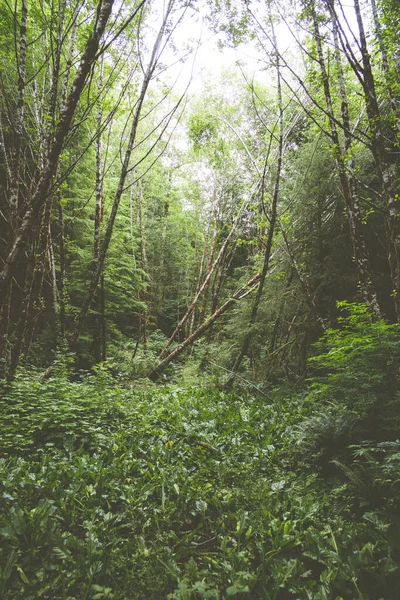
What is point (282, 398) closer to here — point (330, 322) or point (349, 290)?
point (330, 322)

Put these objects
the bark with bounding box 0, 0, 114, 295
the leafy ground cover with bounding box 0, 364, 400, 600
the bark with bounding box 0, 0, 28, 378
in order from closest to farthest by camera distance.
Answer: the leafy ground cover with bounding box 0, 364, 400, 600 → the bark with bounding box 0, 0, 114, 295 → the bark with bounding box 0, 0, 28, 378

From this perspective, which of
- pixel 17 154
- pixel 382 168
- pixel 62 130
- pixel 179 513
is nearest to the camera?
pixel 179 513

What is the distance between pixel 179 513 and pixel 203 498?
0.32 m

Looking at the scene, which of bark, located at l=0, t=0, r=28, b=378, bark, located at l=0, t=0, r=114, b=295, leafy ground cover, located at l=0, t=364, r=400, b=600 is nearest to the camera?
leafy ground cover, located at l=0, t=364, r=400, b=600

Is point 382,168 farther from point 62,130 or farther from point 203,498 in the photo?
point 203,498

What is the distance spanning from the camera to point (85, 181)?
1080 centimetres

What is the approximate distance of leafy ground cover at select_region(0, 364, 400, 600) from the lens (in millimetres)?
2266

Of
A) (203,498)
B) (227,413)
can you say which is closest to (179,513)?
(203,498)

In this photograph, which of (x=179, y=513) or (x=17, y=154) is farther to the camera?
(x=17, y=154)

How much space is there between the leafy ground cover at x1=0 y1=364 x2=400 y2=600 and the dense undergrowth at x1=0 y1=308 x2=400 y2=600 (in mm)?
13

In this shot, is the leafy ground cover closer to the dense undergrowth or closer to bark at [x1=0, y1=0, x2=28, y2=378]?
the dense undergrowth

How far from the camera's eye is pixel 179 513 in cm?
312

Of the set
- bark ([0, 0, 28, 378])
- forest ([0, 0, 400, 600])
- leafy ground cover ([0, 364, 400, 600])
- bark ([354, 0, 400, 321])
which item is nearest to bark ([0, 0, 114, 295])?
forest ([0, 0, 400, 600])

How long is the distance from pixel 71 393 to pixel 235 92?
14.0 meters
